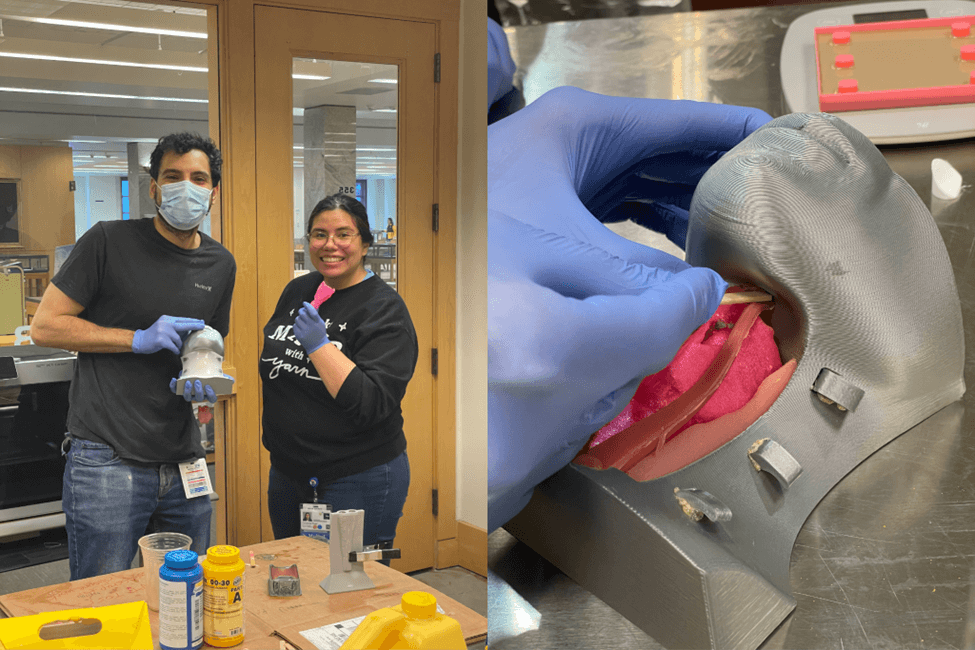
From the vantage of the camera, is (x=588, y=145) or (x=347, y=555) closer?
(x=588, y=145)

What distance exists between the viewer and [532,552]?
0.37 meters

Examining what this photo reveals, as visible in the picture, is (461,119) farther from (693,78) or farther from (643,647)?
(643,647)

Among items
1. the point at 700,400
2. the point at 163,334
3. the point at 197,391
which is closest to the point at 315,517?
the point at 197,391

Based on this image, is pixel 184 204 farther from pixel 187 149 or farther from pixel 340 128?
pixel 340 128

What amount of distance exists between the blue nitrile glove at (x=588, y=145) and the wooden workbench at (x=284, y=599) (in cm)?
86

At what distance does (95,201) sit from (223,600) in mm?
670

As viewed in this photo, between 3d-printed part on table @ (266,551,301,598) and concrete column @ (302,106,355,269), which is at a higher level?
concrete column @ (302,106,355,269)

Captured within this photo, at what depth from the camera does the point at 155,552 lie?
3.76 feet

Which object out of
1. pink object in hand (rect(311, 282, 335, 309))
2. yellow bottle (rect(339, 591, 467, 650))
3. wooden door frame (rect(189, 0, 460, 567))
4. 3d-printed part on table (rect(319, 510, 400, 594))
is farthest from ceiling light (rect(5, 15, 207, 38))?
yellow bottle (rect(339, 591, 467, 650))

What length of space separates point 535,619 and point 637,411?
0.14 meters

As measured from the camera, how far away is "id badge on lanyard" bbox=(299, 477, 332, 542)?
1.16 metres

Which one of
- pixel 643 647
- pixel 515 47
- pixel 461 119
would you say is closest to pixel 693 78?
pixel 515 47

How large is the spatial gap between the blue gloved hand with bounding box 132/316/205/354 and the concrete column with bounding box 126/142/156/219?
172 mm

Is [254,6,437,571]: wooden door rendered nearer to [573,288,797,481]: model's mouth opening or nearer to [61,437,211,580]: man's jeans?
[61,437,211,580]: man's jeans
